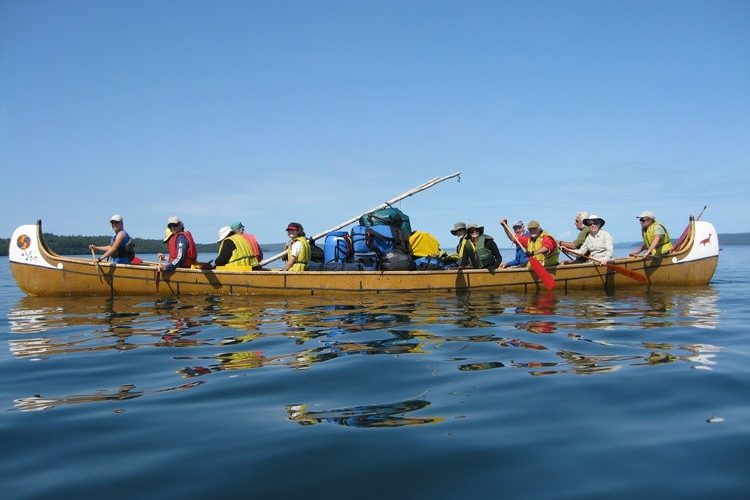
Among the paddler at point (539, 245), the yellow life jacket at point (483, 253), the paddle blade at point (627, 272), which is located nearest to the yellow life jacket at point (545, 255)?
the paddler at point (539, 245)

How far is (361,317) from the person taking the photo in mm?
9727

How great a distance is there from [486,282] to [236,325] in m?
6.56

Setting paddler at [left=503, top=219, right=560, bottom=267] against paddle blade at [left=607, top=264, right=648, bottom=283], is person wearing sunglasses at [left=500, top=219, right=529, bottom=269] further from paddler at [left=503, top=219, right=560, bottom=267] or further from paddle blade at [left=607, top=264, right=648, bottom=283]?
paddle blade at [left=607, top=264, right=648, bottom=283]

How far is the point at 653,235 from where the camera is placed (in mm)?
14398

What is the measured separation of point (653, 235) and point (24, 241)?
15.1 meters

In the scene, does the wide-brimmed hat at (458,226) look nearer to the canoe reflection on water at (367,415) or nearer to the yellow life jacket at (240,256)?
the yellow life jacket at (240,256)

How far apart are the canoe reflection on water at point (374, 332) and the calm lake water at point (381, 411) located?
0.05 m

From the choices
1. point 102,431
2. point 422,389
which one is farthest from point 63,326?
point 422,389

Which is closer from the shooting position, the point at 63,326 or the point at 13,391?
the point at 13,391

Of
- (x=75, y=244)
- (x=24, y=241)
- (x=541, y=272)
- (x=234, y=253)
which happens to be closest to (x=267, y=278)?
(x=234, y=253)

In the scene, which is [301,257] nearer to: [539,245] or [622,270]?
[539,245]

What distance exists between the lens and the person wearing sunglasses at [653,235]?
14328 millimetres

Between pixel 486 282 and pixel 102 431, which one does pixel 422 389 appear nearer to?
pixel 102 431

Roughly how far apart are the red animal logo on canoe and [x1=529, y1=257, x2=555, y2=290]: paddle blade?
464 inches
